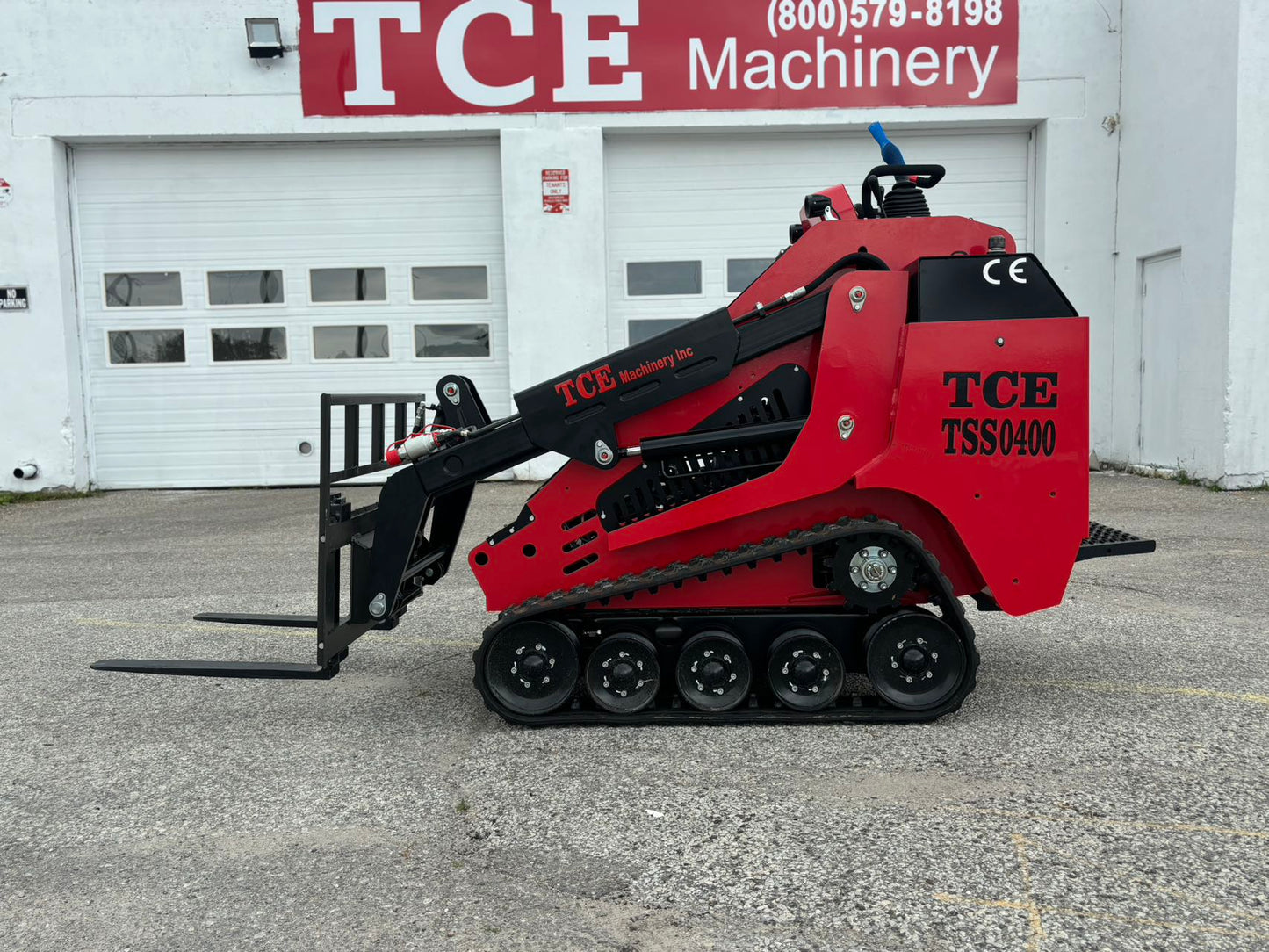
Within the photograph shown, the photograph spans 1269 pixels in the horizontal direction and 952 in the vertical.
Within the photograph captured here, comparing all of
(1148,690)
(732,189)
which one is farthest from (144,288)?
(1148,690)

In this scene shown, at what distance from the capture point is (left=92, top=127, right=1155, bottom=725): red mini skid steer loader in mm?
3576

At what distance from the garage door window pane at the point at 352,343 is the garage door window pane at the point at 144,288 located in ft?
5.91

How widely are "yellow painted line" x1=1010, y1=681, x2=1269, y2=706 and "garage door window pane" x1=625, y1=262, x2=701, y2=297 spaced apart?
8161 mm

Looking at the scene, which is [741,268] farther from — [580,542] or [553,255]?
[580,542]

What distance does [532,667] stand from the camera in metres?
3.65

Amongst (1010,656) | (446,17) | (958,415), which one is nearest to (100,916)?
(958,415)

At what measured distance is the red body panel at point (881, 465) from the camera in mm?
3570

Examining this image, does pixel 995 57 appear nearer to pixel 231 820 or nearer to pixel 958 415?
pixel 958 415

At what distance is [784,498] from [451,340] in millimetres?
8600

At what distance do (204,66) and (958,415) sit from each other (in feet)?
35.6

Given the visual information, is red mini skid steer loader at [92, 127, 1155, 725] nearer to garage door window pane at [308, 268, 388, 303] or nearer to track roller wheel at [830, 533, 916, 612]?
track roller wheel at [830, 533, 916, 612]

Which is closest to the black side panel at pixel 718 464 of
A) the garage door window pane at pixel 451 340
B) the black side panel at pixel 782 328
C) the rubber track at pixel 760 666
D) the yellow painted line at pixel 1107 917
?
the black side panel at pixel 782 328

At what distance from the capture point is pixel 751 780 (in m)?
3.14

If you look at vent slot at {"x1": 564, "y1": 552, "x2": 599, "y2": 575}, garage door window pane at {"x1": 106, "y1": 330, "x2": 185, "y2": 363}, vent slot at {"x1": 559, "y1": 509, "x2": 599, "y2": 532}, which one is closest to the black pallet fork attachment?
vent slot at {"x1": 559, "y1": 509, "x2": 599, "y2": 532}
